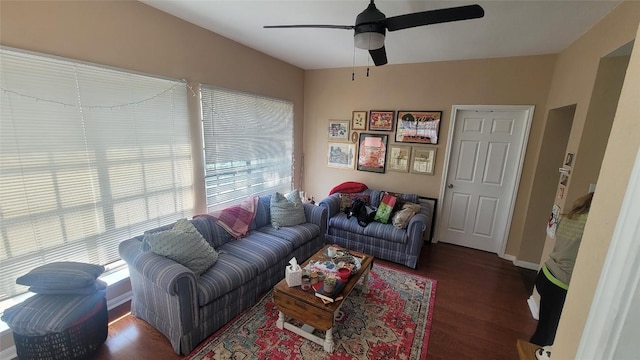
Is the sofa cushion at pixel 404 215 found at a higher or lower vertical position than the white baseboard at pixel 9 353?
higher

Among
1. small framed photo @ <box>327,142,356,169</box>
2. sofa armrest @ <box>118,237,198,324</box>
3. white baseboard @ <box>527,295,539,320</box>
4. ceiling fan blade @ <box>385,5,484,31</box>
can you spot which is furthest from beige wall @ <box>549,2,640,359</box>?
small framed photo @ <box>327,142,356,169</box>

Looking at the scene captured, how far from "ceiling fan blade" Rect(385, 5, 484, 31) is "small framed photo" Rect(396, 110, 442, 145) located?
7.39ft

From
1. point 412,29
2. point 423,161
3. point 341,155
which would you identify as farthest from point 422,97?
point 341,155

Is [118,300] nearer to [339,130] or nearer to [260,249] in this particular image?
[260,249]

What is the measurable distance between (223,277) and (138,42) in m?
2.21

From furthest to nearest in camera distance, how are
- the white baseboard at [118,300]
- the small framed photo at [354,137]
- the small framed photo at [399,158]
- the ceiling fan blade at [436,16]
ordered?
the small framed photo at [354,137]
the small framed photo at [399,158]
the white baseboard at [118,300]
the ceiling fan blade at [436,16]

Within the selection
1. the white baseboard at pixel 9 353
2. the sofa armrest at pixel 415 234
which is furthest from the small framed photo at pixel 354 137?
the white baseboard at pixel 9 353

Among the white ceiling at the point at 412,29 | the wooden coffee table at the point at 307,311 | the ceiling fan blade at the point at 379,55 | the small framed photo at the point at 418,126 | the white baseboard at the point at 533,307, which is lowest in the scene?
the white baseboard at the point at 533,307

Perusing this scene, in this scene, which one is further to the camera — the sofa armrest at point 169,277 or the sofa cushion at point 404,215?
the sofa cushion at point 404,215

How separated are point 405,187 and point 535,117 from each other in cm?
186

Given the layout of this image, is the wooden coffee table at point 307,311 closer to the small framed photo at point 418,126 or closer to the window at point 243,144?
the window at point 243,144

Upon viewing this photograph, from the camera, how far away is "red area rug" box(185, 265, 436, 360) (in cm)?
199

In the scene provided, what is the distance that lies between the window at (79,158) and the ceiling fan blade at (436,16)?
7.14ft

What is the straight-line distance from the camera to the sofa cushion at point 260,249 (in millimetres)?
2512
